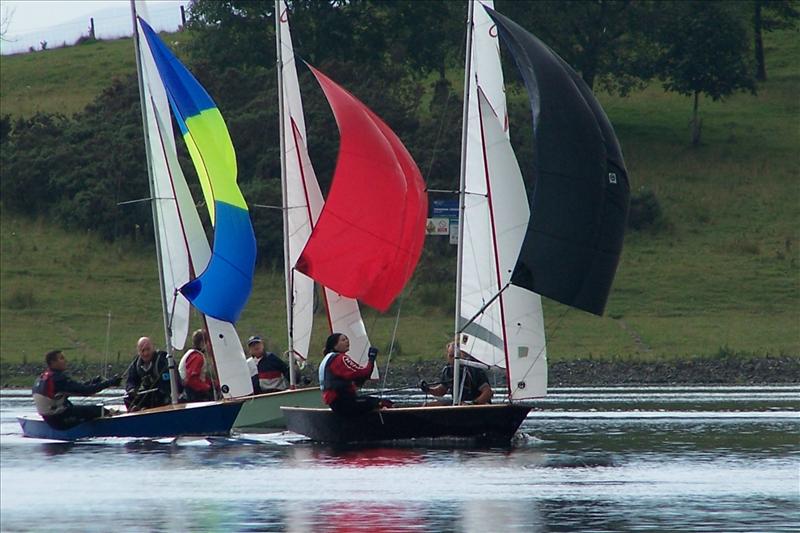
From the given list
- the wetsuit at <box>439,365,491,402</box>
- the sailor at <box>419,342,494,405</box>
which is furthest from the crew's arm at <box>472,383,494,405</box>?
the wetsuit at <box>439,365,491,402</box>

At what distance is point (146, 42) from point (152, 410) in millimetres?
6819

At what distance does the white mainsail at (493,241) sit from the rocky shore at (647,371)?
550 inches

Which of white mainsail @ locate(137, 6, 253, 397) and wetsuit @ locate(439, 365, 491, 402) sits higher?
white mainsail @ locate(137, 6, 253, 397)

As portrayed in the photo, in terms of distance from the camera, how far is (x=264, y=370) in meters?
31.3

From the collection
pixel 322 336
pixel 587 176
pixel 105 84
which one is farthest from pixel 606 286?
pixel 105 84

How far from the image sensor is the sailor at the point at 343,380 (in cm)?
2620

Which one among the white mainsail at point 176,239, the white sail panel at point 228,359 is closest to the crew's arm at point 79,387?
the white mainsail at point 176,239

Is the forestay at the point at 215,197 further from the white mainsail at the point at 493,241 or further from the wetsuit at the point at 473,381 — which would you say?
the wetsuit at the point at 473,381

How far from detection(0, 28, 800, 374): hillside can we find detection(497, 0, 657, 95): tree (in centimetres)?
339

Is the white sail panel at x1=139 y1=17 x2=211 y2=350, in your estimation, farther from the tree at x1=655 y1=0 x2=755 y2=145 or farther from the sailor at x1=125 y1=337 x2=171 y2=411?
the tree at x1=655 y1=0 x2=755 y2=145

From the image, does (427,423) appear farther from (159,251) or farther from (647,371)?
(647,371)

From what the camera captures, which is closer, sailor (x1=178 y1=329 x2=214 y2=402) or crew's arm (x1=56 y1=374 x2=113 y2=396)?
crew's arm (x1=56 y1=374 x2=113 y2=396)

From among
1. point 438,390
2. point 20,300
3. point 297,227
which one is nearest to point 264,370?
point 297,227

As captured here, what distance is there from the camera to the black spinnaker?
25750 millimetres
